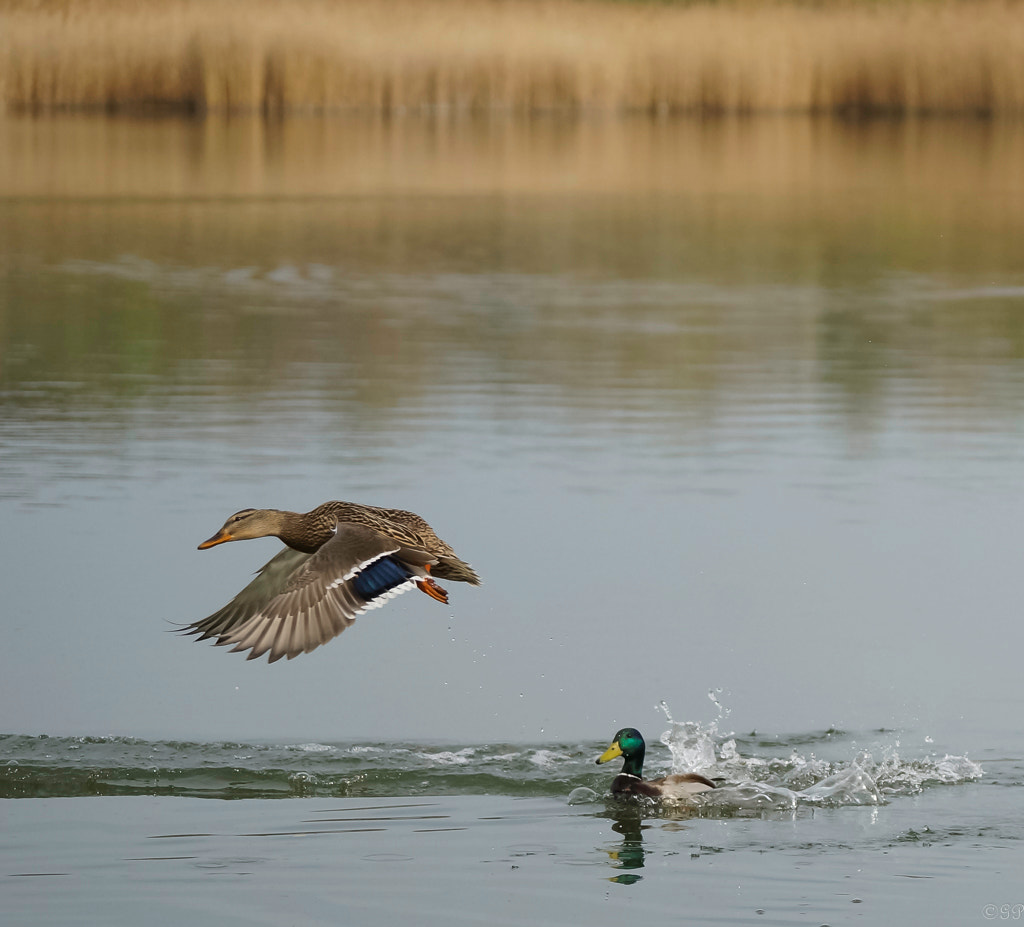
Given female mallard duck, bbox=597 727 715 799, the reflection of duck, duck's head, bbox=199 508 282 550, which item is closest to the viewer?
the reflection of duck

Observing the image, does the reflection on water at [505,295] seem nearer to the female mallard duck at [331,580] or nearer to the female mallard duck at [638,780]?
→ the female mallard duck at [331,580]

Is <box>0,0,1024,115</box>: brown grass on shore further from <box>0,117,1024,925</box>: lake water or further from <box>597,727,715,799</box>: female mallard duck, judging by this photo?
<box>597,727,715,799</box>: female mallard duck

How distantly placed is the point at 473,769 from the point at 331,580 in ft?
3.25

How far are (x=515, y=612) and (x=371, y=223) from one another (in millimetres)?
21843

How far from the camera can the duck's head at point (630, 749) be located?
8031mm

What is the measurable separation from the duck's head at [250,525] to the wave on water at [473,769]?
2.83 feet

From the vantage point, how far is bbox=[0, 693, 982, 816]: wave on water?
803 cm

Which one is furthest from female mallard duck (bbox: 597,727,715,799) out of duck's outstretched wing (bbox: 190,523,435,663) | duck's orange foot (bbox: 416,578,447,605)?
duck's outstretched wing (bbox: 190,523,435,663)

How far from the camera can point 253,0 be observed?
48156 mm

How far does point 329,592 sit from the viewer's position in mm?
7945

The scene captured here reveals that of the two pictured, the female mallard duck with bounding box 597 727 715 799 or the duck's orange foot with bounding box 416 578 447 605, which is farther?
the female mallard duck with bounding box 597 727 715 799

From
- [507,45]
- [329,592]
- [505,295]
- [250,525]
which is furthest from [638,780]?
[507,45]

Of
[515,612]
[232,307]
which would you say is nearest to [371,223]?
[232,307]

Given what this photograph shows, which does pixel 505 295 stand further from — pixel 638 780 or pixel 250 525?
pixel 638 780
